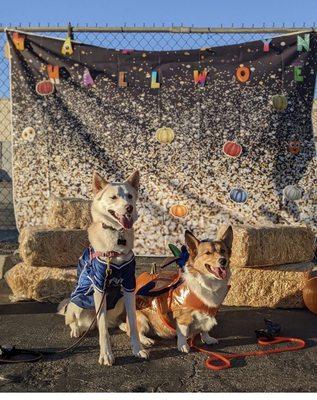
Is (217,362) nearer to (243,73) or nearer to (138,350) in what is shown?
(138,350)

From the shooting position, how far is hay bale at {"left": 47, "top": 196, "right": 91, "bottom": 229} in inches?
197

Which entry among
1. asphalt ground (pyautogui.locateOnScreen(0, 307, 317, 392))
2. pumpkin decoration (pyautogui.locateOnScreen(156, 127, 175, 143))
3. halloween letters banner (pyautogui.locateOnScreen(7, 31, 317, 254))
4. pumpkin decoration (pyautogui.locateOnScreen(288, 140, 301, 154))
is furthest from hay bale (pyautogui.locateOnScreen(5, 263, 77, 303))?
pumpkin decoration (pyautogui.locateOnScreen(288, 140, 301, 154))

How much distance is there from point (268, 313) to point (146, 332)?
4.89 ft

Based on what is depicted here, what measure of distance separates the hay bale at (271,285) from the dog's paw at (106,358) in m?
1.92

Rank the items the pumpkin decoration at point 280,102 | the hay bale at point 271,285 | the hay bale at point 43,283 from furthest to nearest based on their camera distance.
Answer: the pumpkin decoration at point 280,102, the hay bale at point 43,283, the hay bale at point 271,285

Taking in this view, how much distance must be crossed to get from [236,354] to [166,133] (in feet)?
10.8

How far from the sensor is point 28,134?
6020mm

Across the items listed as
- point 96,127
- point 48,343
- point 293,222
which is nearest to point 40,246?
point 48,343

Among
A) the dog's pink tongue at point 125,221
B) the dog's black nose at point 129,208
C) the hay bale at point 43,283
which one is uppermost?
the dog's black nose at point 129,208

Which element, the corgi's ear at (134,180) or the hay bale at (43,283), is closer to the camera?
the corgi's ear at (134,180)

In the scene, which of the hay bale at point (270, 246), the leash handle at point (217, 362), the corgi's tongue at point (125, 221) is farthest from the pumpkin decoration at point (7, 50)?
the leash handle at point (217, 362)

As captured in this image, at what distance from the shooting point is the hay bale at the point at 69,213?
5.01 m

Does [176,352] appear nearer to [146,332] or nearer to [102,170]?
[146,332]

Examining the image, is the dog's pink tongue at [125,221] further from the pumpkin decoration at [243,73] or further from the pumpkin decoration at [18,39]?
the pumpkin decoration at [18,39]
